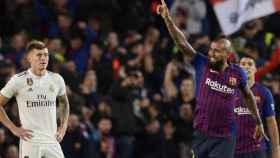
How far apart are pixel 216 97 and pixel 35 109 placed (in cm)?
208

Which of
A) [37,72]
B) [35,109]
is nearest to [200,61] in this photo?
[37,72]

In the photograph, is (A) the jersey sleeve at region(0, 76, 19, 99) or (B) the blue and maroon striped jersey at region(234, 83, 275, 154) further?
(B) the blue and maroon striped jersey at region(234, 83, 275, 154)

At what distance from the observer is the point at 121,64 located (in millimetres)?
17047

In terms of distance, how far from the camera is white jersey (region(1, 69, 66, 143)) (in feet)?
35.1

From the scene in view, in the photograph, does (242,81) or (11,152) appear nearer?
(242,81)

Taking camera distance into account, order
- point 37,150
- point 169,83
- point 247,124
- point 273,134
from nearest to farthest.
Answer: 1. point 37,150
2. point 273,134
3. point 247,124
4. point 169,83

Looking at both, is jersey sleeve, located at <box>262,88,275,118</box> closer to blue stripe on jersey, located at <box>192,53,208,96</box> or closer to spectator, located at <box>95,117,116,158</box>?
blue stripe on jersey, located at <box>192,53,208,96</box>

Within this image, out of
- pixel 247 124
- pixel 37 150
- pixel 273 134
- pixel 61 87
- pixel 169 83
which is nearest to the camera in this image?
pixel 37 150


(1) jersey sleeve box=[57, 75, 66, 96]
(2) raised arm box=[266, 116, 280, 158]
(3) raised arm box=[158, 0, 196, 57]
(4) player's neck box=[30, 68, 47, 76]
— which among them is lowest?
(2) raised arm box=[266, 116, 280, 158]

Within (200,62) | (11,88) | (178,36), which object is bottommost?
(11,88)

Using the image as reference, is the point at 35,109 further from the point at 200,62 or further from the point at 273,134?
the point at 273,134

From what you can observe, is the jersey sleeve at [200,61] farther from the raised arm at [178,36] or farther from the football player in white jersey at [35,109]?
the football player in white jersey at [35,109]

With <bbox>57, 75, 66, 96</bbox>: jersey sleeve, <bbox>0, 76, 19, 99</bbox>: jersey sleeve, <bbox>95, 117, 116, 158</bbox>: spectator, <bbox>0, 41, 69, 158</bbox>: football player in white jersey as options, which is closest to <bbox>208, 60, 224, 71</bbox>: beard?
<bbox>57, 75, 66, 96</bbox>: jersey sleeve

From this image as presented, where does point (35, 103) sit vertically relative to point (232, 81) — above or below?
below
